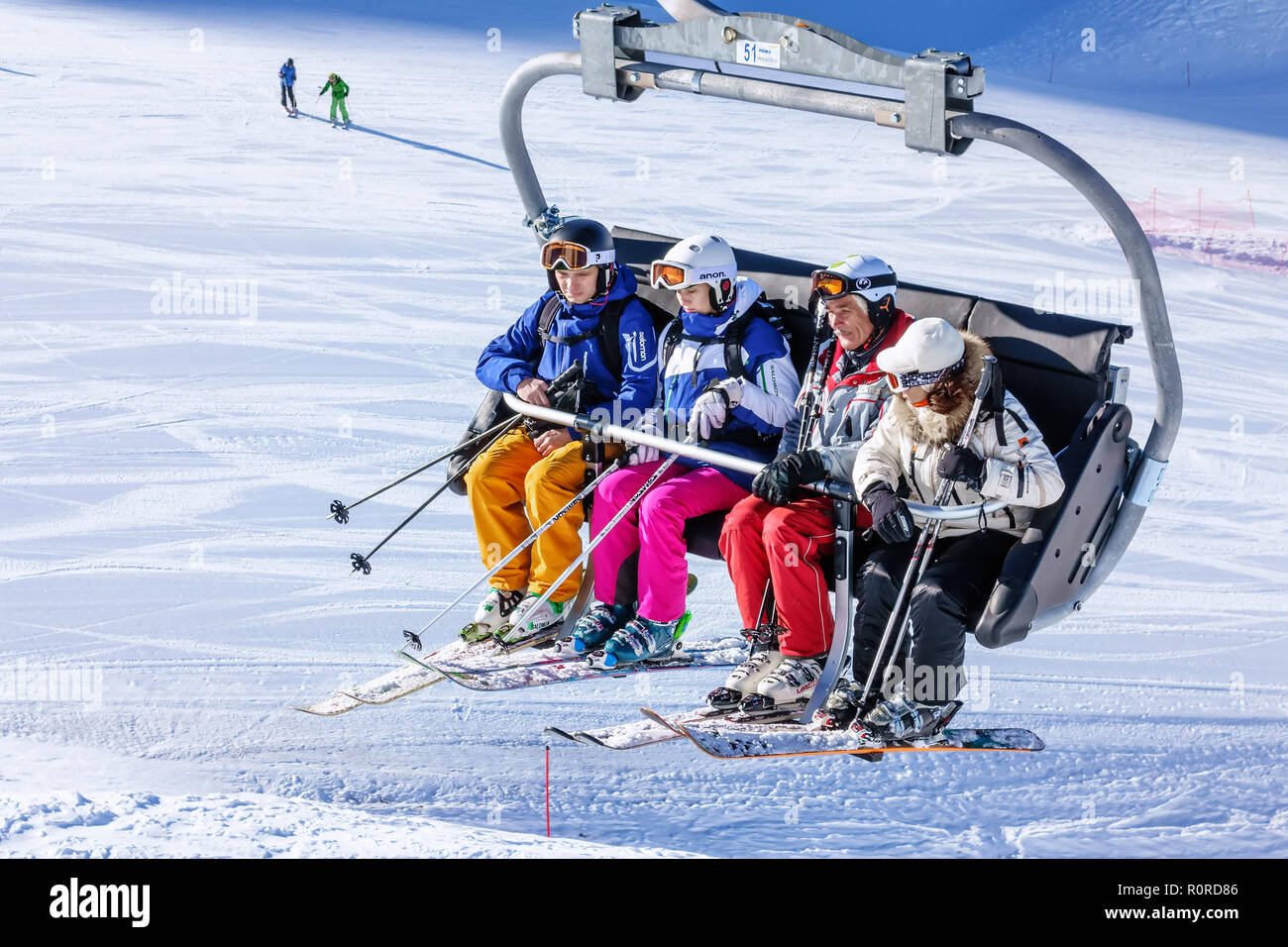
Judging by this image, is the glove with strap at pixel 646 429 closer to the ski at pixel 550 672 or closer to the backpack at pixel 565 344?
the backpack at pixel 565 344

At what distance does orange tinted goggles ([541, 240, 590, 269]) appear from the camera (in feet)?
18.8

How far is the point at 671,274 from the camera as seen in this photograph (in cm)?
550

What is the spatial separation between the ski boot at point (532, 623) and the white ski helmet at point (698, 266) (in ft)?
4.27

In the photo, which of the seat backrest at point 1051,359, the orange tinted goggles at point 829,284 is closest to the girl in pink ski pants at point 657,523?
the orange tinted goggles at point 829,284

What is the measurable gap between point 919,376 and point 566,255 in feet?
5.18

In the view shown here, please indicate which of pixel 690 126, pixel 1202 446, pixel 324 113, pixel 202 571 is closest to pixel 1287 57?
pixel 690 126

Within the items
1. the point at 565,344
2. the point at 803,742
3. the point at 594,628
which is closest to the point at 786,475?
the point at 803,742

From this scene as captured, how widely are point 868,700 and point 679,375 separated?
1415 millimetres

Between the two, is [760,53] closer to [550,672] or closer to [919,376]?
[919,376]

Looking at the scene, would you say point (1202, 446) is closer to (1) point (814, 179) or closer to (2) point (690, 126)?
(1) point (814, 179)

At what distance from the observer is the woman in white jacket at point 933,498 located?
4809 mm

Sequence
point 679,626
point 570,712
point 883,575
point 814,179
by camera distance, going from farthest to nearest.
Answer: point 814,179 → point 570,712 → point 679,626 → point 883,575

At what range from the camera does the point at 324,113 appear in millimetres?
22469

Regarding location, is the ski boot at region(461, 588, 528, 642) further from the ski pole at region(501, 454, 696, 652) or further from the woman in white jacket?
the woman in white jacket
